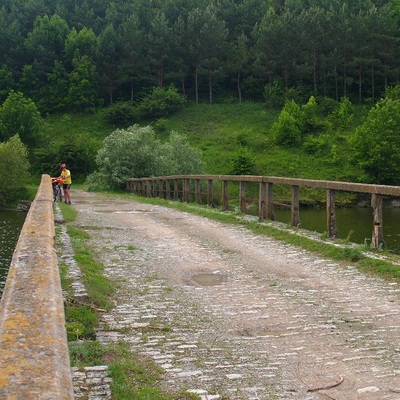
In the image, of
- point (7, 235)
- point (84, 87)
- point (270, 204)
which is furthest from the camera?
point (84, 87)

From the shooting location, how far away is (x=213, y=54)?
80750 mm

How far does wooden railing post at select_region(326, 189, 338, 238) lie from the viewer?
1072cm

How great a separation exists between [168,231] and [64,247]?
3474mm

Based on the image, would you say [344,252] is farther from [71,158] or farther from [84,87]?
[84,87]

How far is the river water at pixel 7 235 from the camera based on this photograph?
767 inches

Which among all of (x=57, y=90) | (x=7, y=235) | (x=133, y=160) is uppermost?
(x=57, y=90)

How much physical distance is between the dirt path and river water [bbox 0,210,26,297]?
8.79m

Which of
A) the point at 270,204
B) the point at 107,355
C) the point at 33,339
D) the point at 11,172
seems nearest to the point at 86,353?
the point at 107,355

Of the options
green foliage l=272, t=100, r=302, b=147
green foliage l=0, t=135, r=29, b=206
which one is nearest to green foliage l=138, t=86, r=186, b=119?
green foliage l=272, t=100, r=302, b=147

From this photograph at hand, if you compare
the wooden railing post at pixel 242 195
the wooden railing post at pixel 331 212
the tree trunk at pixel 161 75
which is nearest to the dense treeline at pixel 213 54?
the tree trunk at pixel 161 75

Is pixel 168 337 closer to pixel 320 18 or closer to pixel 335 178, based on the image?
pixel 335 178

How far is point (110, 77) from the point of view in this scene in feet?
275

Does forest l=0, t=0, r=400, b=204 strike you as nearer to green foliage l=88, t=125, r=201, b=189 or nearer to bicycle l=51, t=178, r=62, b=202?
green foliage l=88, t=125, r=201, b=189

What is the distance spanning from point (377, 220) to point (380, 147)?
147ft
